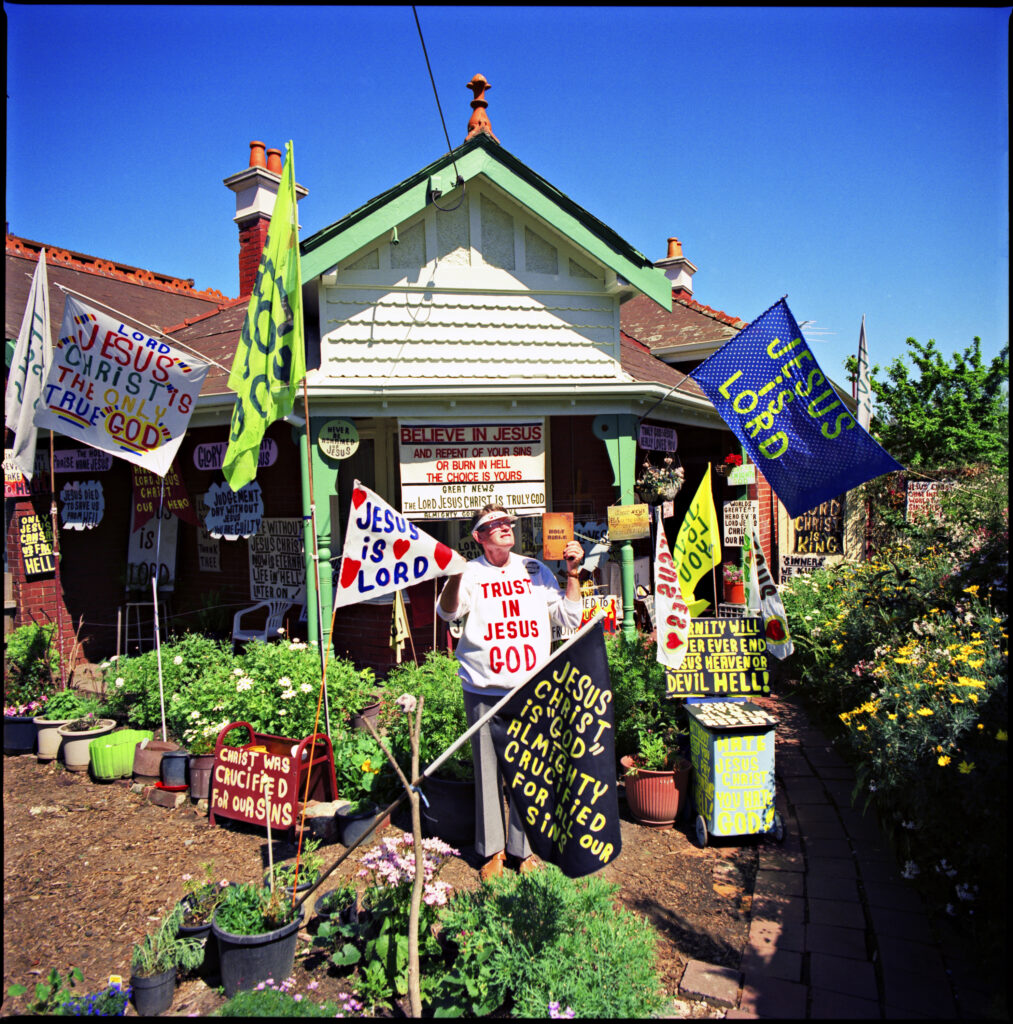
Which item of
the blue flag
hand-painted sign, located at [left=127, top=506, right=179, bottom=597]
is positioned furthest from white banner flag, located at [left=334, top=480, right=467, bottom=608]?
hand-painted sign, located at [left=127, top=506, right=179, bottom=597]

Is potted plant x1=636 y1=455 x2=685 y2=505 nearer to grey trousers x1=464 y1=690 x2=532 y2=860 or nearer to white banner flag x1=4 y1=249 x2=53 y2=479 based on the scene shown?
grey trousers x1=464 y1=690 x2=532 y2=860

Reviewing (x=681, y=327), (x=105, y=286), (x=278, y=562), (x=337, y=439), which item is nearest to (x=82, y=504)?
(x=278, y=562)

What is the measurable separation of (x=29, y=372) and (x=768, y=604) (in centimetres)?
659

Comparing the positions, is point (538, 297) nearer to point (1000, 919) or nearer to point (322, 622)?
point (322, 622)

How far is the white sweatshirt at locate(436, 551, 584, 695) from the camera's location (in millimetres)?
4180

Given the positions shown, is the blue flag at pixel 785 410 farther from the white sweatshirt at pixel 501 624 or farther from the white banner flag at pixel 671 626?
the white sweatshirt at pixel 501 624

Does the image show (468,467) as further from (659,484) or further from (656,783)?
(656,783)

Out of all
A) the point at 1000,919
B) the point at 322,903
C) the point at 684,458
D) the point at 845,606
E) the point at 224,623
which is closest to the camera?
the point at 1000,919

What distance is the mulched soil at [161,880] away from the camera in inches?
142

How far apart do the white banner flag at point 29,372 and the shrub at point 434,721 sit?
3901 mm

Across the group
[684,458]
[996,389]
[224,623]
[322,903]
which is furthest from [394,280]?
[996,389]

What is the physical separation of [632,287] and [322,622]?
443cm

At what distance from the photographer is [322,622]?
21.1 ft

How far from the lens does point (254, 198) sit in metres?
10.6
